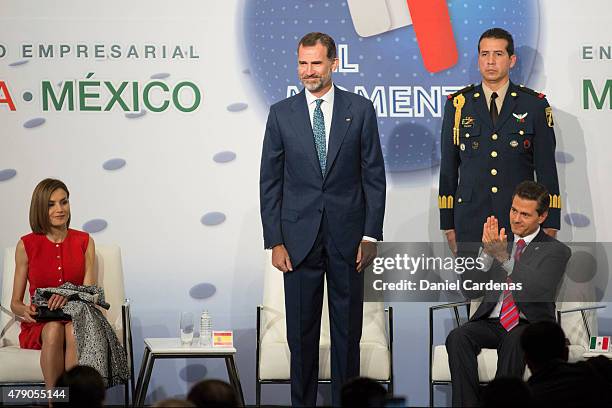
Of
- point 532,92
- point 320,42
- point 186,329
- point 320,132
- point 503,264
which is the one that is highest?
point 320,42

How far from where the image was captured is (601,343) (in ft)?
21.5

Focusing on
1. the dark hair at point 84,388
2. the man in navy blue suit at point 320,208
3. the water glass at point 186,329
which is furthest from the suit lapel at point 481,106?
the dark hair at point 84,388

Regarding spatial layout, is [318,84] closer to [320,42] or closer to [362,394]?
[320,42]

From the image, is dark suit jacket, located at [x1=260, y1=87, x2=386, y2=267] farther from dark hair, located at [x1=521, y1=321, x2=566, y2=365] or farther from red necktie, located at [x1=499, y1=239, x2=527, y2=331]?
dark hair, located at [x1=521, y1=321, x2=566, y2=365]

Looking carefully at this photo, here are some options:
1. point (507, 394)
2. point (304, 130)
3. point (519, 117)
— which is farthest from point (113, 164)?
point (507, 394)

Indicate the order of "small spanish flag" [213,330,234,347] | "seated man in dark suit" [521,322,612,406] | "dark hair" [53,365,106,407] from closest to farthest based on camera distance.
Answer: "dark hair" [53,365,106,407] → "seated man in dark suit" [521,322,612,406] → "small spanish flag" [213,330,234,347]

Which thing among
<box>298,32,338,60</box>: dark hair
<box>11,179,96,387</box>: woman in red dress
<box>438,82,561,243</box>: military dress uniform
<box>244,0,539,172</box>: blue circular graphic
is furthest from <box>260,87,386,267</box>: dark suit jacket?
<box>244,0,539,172</box>: blue circular graphic

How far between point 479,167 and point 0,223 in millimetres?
3019

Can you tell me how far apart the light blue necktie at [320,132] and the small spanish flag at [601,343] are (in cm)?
191

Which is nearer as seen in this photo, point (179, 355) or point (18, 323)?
point (179, 355)

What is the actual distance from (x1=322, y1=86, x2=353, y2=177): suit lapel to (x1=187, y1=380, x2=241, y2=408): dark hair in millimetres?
2207

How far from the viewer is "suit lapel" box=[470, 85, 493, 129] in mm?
6715

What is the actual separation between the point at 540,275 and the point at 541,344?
5.23 feet

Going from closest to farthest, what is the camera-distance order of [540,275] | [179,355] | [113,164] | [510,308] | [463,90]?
[540,275]
[510,308]
[179,355]
[463,90]
[113,164]
